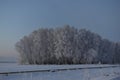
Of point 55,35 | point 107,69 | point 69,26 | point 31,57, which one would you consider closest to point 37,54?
point 31,57

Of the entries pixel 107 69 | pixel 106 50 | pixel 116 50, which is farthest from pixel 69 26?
pixel 107 69

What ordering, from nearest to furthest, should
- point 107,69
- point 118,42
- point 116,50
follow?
1. point 107,69
2. point 116,50
3. point 118,42

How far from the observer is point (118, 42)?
3583 inches

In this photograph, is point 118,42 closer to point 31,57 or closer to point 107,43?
point 107,43

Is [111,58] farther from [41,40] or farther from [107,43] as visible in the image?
[41,40]

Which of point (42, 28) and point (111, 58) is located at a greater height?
point (42, 28)

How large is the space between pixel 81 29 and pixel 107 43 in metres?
14.9

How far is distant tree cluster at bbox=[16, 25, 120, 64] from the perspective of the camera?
62.9m

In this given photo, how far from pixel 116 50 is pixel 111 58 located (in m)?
7.62

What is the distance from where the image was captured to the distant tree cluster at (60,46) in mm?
62938

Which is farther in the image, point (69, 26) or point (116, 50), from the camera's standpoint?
point (116, 50)

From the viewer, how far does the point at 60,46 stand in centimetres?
6259

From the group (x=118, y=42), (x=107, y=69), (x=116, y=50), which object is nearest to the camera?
(x=107, y=69)

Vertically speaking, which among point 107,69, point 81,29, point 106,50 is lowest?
point 107,69
